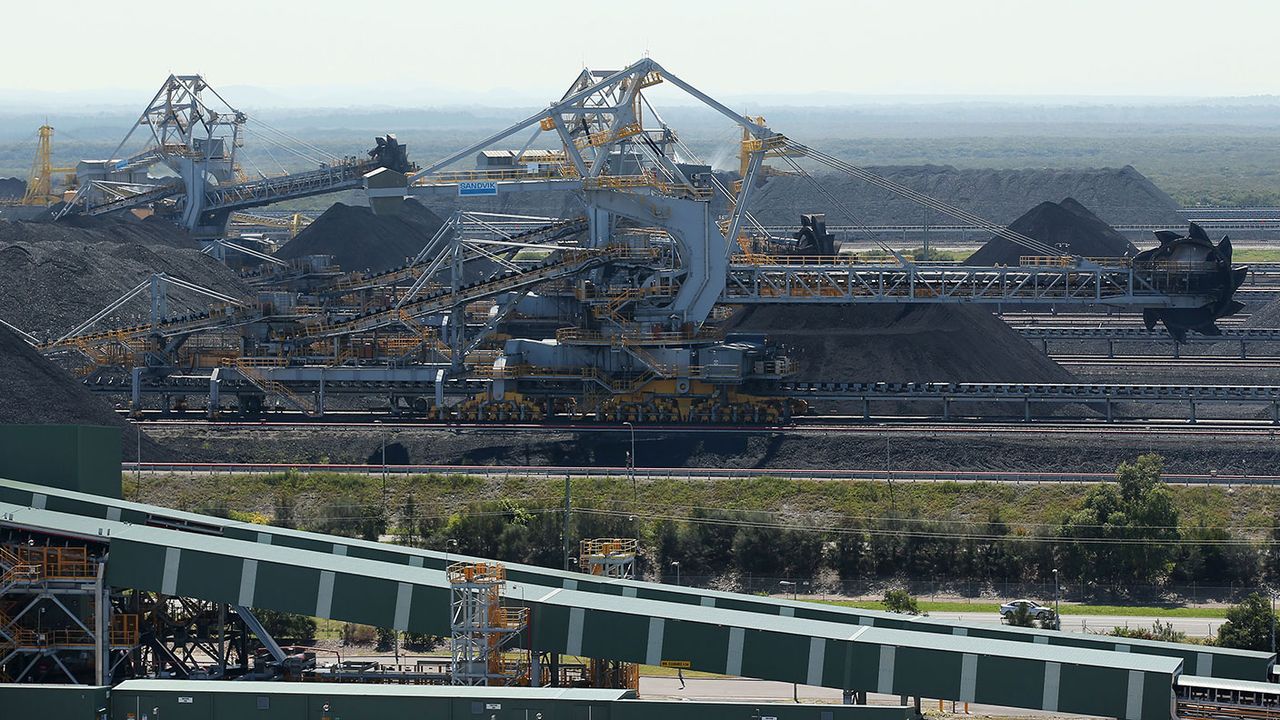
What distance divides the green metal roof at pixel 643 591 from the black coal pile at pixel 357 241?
79347 mm

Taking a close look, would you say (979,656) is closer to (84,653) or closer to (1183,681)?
(1183,681)

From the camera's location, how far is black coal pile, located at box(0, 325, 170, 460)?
68.9 metres

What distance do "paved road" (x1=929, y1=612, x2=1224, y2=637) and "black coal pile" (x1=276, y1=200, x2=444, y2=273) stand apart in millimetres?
74289

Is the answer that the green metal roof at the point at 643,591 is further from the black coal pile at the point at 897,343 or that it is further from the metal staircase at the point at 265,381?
the black coal pile at the point at 897,343

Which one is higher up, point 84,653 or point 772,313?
point 772,313

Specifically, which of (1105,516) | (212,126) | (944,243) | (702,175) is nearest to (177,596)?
(1105,516)

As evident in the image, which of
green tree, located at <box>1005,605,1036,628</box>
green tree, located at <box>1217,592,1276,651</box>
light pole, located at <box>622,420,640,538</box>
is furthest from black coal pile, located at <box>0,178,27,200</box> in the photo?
green tree, located at <box>1217,592,1276,651</box>

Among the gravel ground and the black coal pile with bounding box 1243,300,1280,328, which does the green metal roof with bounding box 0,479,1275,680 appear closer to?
the gravel ground

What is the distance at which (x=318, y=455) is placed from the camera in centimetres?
7231

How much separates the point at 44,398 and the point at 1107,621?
1401 inches

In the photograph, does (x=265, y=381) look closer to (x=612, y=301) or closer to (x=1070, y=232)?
(x=612, y=301)

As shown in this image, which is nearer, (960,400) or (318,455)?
(318,455)

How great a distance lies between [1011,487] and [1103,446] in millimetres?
7154

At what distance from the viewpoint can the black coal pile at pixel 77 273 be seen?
92.8 meters
